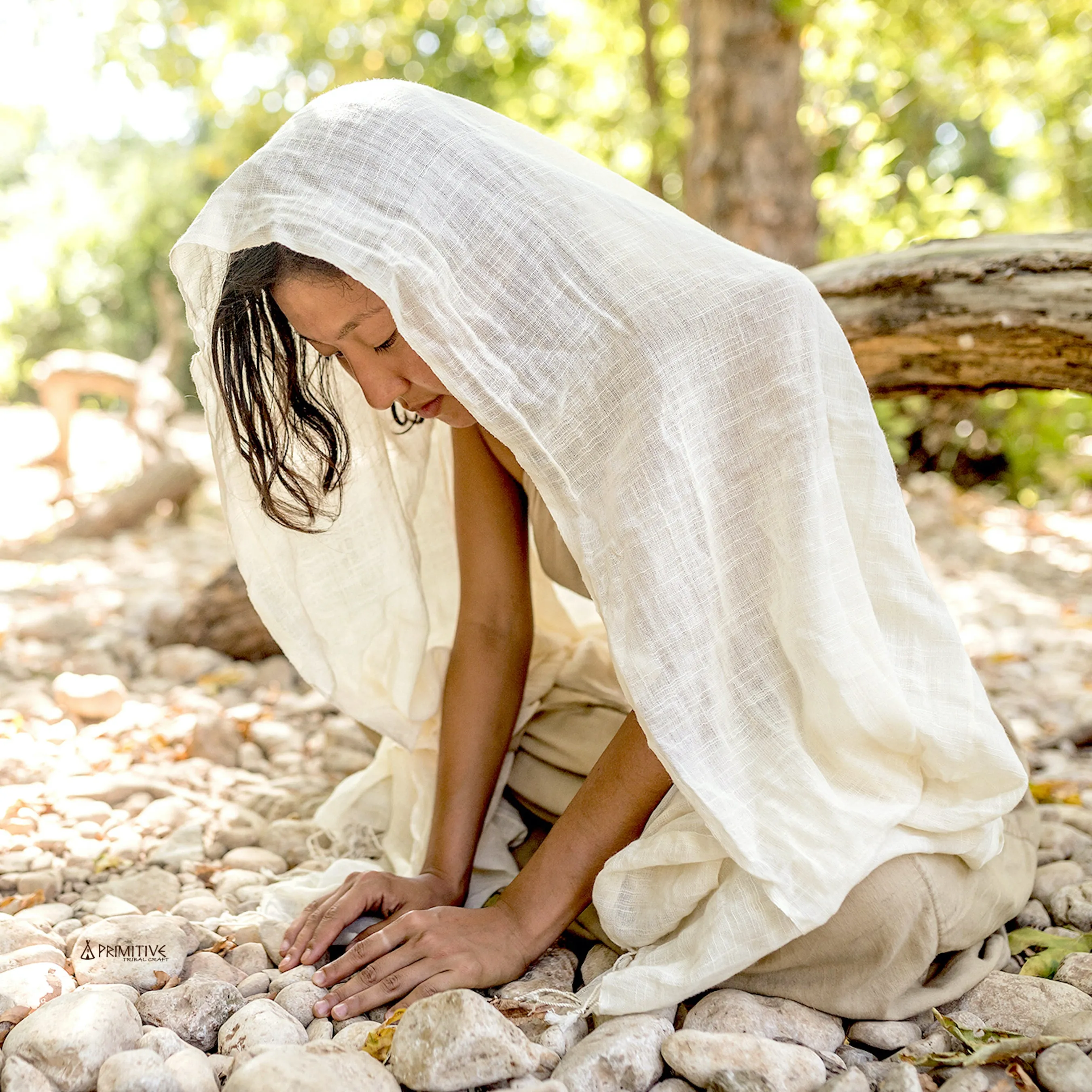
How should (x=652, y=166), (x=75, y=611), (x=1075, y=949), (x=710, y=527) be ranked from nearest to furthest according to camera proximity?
(x=710, y=527), (x=1075, y=949), (x=75, y=611), (x=652, y=166)

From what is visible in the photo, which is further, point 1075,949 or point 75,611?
point 75,611

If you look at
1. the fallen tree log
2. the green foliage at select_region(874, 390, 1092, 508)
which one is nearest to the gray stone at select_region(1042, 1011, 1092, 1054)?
the green foliage at select_region(874, 390, 1092, 508)

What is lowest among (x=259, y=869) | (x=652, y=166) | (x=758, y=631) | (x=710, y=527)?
(x=259, y=869)

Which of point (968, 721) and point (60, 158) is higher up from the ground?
point (60, 158)

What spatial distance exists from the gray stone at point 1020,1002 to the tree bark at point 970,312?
131 cm

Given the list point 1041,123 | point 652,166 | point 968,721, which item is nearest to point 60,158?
point 652,166

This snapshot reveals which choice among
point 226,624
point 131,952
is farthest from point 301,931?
point 226,624

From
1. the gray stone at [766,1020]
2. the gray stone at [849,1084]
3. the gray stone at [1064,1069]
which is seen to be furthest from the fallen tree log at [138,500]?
the gray stone at [1064,1069]

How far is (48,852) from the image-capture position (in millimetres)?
2049

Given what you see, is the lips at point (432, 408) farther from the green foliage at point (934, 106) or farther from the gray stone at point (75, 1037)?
the green foliage at point (934, 106)

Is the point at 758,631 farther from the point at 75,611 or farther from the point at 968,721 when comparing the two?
the point at 75,611

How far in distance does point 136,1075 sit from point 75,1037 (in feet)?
0.43

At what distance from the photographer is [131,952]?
5.22 ft

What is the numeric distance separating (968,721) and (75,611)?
123 inches
